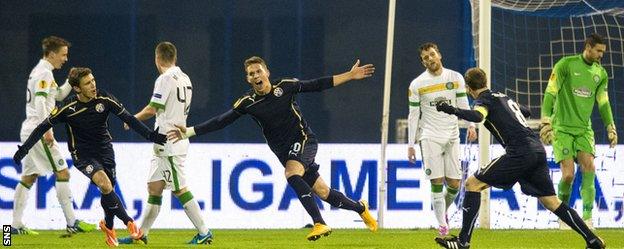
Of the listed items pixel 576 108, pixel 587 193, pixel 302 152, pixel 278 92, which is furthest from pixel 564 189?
pixel 278 92

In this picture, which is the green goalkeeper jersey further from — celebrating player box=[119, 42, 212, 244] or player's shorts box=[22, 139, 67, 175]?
player's shorts box=[22, 139, 67, 175]

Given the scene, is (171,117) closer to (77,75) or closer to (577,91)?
(77,75)

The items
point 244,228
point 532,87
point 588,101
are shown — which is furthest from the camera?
point 532,87

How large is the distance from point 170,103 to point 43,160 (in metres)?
2.30

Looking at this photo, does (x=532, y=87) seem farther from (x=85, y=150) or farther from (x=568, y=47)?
(x=85, y=150)

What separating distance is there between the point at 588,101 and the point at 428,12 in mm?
6557

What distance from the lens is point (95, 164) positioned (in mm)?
10625

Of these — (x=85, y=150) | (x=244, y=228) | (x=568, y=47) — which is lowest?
(x=244, y=228)

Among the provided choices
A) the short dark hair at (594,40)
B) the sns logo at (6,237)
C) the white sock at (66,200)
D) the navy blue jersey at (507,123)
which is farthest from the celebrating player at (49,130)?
the short dark hair at (594,40)

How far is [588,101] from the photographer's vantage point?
12188 millimetres

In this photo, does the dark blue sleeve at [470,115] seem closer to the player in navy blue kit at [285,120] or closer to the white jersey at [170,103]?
the player in navy blue kit at [285,120]

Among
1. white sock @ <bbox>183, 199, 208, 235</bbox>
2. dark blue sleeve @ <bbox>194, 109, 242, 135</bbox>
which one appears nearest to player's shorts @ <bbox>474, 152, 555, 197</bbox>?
dark blue sleeve @ <bbox>194, 109, 242, 135</bbox>

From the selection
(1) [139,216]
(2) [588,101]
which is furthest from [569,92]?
(1) [139,216]

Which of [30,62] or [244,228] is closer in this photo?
[244,228]
